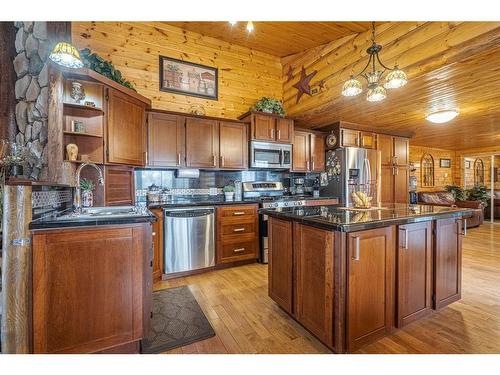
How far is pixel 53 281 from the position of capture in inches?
52.5

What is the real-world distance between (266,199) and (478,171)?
8.92 metres

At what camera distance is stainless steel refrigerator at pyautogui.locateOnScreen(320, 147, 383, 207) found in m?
4.23

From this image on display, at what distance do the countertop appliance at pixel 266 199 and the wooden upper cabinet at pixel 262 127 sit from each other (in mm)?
773

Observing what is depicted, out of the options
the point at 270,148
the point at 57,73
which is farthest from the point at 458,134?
the point at 57,73

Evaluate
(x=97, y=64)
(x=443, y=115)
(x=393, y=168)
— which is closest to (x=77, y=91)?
(x=97, y=64)

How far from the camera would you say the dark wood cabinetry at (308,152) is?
4227 mm

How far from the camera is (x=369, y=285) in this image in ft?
5.19

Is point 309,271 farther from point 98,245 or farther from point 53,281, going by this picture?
point 53,281

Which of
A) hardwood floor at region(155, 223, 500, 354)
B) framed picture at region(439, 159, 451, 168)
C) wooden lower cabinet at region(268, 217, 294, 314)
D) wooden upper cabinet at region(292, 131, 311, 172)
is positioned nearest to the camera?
hardwood floor at region(155, 223, 500, 354)

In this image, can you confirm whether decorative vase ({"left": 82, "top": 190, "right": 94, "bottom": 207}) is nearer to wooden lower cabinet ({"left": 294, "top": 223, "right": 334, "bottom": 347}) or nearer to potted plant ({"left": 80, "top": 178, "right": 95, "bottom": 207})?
potted plant ({"left": 80, "top": 178, "right": 95, "bottom": 207})

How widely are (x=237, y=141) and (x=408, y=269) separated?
273cm

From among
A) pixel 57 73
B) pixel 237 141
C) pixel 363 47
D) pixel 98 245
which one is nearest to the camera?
pixel 98 245

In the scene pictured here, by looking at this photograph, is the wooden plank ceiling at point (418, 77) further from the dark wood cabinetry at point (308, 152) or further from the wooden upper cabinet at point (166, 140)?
the wooden upper cabinet at point (166, 140)

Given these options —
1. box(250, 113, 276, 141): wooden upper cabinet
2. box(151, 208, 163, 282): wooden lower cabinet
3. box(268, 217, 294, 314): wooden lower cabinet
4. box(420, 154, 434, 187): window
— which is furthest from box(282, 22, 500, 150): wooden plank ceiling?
box(151, 208, 163, 282): wooden lower cabinet
